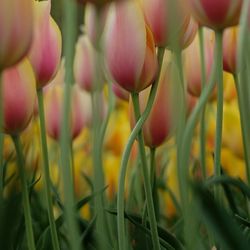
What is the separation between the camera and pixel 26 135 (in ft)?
2.63

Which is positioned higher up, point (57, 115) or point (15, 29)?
point (15, 29)

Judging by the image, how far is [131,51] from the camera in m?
0.53

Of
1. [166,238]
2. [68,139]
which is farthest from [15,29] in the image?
[166,238]

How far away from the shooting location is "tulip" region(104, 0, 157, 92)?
51 cm

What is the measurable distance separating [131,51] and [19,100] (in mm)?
86

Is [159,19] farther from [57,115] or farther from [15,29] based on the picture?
[57,115]

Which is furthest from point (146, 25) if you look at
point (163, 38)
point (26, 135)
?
point (26, 135)

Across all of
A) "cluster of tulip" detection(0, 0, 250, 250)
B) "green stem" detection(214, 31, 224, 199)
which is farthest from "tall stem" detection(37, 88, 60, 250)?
"green stem" detection(214, 31, 224, 199)

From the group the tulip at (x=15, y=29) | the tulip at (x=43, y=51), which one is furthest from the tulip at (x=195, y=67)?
the tulip at (x=15, y=29)

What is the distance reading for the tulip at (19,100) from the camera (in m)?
0.53

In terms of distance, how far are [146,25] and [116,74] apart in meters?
0.05

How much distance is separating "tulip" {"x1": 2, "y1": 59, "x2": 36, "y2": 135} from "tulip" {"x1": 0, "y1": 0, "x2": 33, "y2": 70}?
0.11 metres

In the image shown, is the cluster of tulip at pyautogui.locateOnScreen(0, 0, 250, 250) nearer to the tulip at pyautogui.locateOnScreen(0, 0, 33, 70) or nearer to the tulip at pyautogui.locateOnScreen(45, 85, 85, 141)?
the tulip at pyautogui.locateOnScreen(0, 0, 33, 70)

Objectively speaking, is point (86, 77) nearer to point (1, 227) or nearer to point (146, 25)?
point (146, 25)
